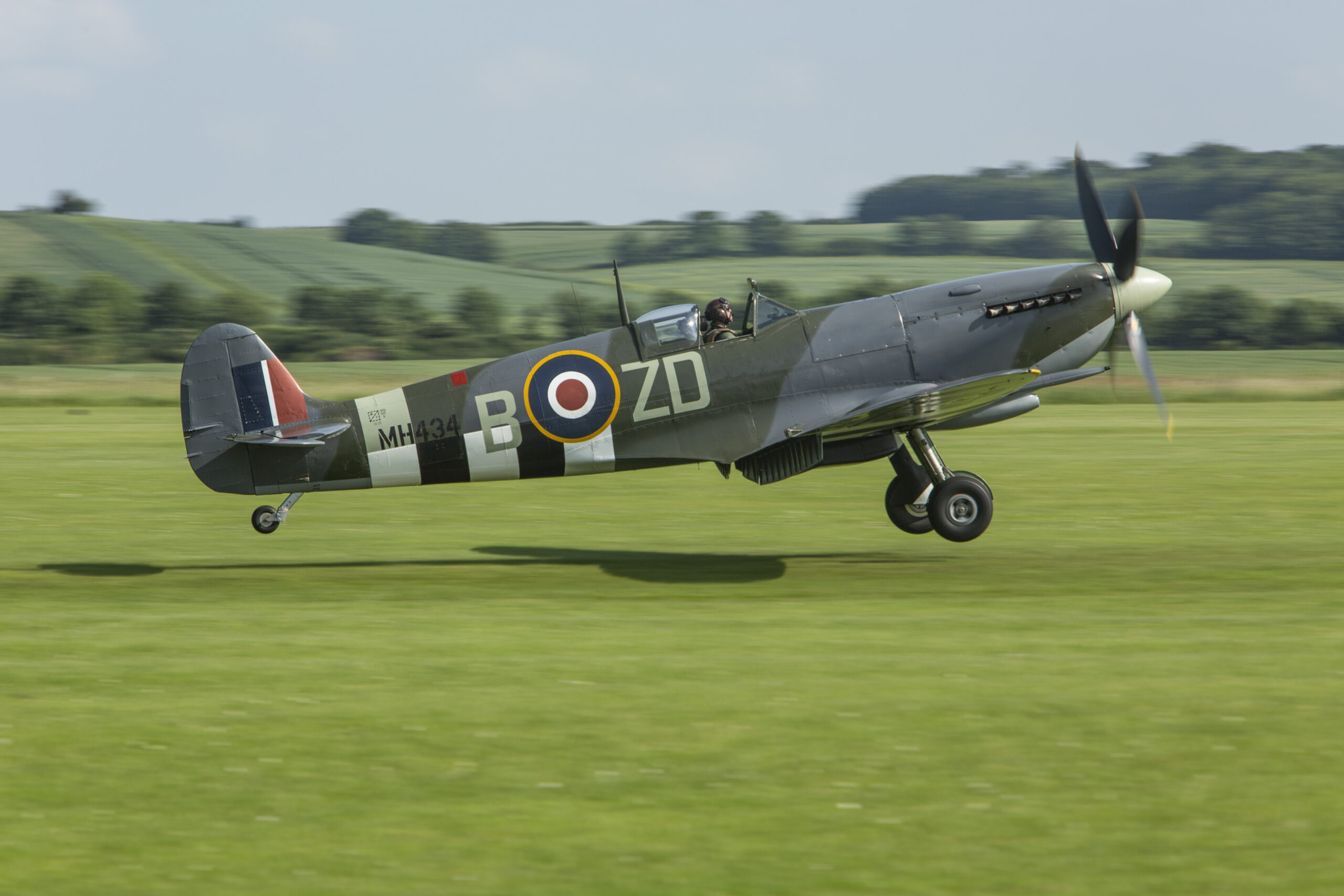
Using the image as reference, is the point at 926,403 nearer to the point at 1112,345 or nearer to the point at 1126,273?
the point at 1112,345

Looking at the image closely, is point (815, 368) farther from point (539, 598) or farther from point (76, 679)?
point (76, 679)

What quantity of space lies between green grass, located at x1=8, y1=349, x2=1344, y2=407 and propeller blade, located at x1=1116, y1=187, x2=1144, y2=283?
24751 millimetres

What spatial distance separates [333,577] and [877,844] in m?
7.55

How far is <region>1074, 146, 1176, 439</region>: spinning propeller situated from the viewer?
39.6 ft

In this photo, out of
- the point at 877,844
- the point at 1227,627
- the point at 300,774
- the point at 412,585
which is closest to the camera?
the point at 877,844

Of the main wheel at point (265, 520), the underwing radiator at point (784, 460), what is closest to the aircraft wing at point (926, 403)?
the underwing radiator at point (784, 460)

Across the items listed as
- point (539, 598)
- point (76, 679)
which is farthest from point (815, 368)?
point (76, 679)

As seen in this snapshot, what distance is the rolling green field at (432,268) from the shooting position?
70.0m

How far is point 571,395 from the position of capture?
38.3 feet

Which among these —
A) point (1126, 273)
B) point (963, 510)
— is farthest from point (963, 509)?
point (1126, 273)

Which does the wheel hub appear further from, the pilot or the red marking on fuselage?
the red marking on fuselage

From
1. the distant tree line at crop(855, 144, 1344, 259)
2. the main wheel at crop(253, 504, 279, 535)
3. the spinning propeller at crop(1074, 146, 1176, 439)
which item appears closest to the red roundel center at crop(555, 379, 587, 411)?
the main wheel at crop(253, 504, 279, 535)

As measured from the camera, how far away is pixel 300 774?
5770 mm

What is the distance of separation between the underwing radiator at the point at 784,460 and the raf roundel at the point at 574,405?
137 cm
